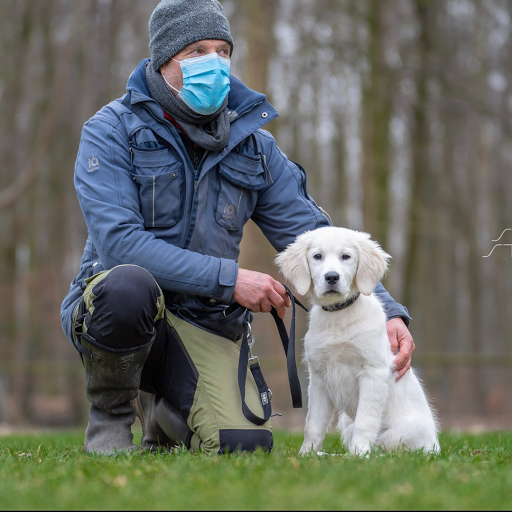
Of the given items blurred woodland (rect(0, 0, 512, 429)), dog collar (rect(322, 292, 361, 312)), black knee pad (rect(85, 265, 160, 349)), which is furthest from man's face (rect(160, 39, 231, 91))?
blurred woodland (rect(0, 0, 512, 429))

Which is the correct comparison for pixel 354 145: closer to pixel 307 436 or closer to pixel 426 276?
pixel 426 276

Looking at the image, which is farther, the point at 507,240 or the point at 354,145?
the point at 354,145

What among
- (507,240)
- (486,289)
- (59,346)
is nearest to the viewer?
(507,240)

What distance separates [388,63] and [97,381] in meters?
10.8

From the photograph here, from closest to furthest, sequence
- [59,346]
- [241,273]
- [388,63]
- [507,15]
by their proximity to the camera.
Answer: [241,273] < [388,63] < [507,15] < [59,346]

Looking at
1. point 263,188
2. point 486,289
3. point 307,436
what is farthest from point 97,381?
point 486,289

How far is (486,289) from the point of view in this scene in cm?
2930

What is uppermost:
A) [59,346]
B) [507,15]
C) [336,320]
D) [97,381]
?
[507,15]

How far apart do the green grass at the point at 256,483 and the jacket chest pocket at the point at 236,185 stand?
4.63 feet

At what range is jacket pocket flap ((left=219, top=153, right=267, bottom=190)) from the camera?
4359 millimetres

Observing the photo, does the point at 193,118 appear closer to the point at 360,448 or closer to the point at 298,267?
the point at 298,267

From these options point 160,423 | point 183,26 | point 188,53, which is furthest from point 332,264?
point 183,26

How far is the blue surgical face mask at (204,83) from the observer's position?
14.4 feet

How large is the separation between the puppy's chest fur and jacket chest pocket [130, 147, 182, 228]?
1.04m
